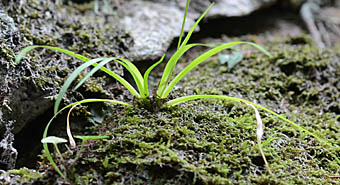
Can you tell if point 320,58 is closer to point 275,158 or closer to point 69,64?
point 275,158

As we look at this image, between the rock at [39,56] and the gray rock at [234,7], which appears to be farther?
the gray rock at [234,7]

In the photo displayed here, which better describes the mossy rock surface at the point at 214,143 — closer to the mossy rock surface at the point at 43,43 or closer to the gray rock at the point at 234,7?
the mossy rock surface at the point at 43,43

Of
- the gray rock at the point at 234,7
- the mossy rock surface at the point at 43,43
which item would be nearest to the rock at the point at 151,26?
the mossy rock surface at the point at 43,43

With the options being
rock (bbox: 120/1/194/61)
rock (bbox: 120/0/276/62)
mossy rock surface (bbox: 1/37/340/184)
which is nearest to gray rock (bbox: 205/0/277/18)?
rock (bbox: 120/0/276/62)

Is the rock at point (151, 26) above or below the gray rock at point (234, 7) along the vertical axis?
below

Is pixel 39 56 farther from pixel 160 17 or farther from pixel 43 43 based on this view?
pixel 160 17

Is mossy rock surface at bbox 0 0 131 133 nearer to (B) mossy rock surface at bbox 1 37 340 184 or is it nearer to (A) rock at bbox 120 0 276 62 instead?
(A) rock at bbox 120 0 276 62

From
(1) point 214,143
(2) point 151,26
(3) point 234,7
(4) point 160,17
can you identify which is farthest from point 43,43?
(3) point 234,7

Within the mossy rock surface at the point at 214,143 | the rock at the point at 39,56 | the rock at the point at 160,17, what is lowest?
the mossy rock surface at the point at 214,143
